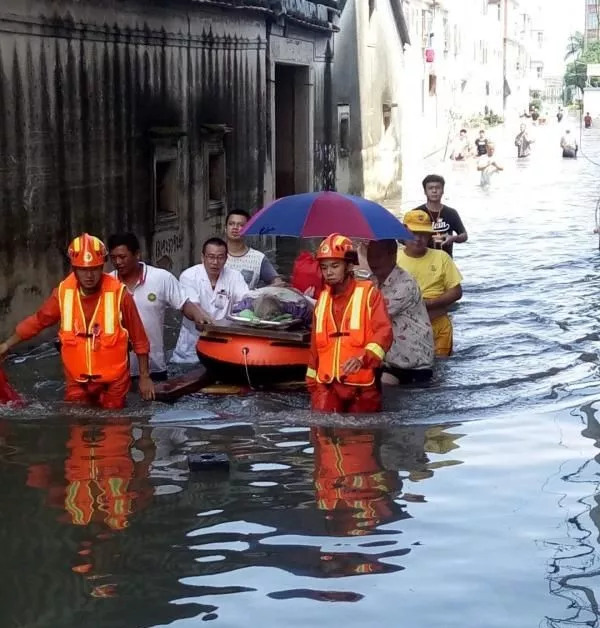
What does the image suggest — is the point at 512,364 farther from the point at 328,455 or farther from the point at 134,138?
the point at 134,138

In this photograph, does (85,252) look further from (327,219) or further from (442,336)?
(442,336)

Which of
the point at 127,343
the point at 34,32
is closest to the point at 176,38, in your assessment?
the point at 34,32

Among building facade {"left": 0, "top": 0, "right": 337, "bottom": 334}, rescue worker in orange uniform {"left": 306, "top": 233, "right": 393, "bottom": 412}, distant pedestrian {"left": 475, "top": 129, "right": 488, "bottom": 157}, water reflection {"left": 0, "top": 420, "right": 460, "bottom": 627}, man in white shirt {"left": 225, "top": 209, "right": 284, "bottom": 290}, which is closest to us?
water reflection {"left": 0, "top": 420, "right": 460, "bottom": 627}

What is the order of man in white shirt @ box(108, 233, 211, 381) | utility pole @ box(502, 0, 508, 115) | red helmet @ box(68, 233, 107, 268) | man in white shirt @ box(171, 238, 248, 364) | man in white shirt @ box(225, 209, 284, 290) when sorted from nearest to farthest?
red helmet @ box(68, 233, 107, 268)
man in white shirt @ box(108, 233, 211, 381)
man in white shirt @ box(171, 238, 248, 364)
man in white shirt @ box(225, 209, 284, 290)
utility pole @ box(502, 0, 508, 115)

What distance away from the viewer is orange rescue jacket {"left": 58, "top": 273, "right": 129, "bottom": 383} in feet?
27.7

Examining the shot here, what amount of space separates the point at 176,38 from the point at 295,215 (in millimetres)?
6067

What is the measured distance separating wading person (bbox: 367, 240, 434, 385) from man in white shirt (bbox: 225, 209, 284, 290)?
1410 millimetres

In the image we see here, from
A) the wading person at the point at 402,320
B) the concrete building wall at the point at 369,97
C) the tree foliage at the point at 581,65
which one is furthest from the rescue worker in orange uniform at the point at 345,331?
the tree foliage at the point at 581,65

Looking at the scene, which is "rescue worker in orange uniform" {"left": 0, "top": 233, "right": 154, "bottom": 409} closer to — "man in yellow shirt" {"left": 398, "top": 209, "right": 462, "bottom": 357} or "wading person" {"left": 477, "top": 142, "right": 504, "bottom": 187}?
"man in yellow shirt" {"left": 398, "top": 209, "right": 462, "bottom": 357}

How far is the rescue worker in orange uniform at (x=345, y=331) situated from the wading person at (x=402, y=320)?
3.08ft

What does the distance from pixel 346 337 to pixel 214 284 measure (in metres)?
2.17

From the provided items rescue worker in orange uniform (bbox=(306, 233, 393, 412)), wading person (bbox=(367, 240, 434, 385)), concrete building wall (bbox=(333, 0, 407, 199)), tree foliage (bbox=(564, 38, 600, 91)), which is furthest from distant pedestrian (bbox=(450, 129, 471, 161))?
tree foliage (bbox=(564, 38, 600, 91))

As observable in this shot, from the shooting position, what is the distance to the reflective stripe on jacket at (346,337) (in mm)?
8344

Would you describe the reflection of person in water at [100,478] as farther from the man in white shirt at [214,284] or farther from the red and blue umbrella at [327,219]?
the red and blue umbrella at [327,219]
